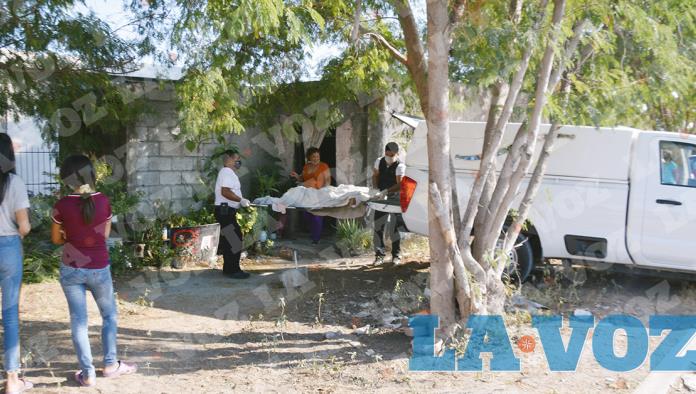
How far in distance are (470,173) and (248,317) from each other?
3.39m

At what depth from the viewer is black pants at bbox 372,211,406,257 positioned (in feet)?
29.9

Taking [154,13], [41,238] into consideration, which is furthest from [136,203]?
[154,13]

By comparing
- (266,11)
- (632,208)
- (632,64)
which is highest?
(266,11)

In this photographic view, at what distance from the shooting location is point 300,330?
6.08 meters

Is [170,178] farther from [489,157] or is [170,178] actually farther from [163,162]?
[489,157]

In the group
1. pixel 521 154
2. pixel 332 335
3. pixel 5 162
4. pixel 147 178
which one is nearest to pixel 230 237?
pixel 147 178

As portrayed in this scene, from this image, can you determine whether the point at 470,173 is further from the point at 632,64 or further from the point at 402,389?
the point at 402,389

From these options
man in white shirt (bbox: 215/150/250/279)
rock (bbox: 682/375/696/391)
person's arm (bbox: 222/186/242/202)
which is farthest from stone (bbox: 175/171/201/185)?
rock (bbox: 682/375/696/391)

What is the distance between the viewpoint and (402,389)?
185 inches

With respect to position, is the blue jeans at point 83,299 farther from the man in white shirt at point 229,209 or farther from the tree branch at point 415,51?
the man in white shirt at point 229,209

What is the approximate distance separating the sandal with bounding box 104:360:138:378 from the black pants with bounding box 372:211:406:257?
15.6 ft

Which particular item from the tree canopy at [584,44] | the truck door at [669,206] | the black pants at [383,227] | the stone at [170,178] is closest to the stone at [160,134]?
the stone at [170,178]

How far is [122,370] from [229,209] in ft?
11.4

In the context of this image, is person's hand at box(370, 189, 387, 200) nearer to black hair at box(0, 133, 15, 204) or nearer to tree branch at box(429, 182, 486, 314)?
tree branch at box(429, 182, 486, 314)
